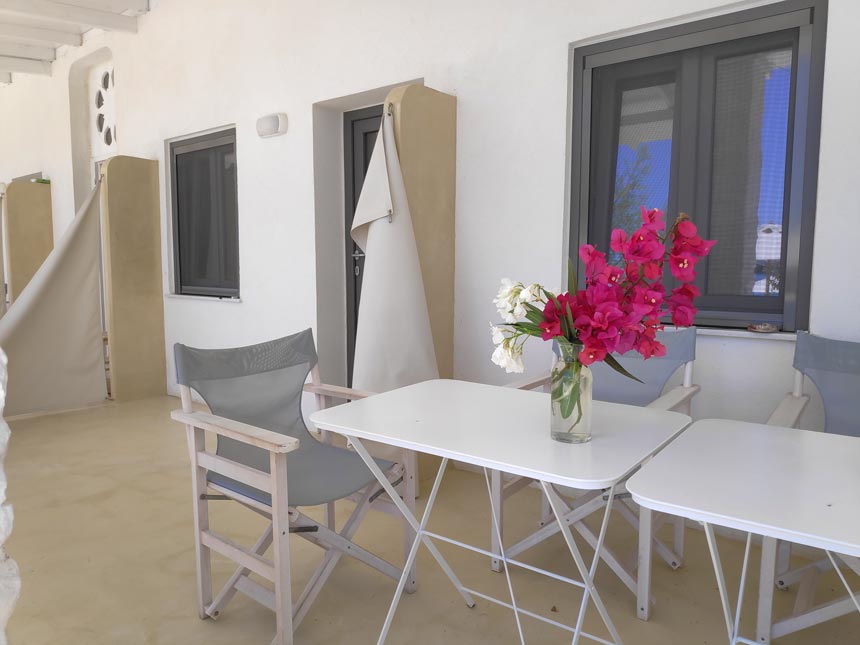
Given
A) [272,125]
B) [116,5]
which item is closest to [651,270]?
[272,125]

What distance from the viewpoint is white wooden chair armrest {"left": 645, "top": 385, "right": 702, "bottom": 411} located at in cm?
208

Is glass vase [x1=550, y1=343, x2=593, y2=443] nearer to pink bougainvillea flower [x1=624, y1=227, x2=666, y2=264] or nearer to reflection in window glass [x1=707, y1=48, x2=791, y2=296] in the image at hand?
pink bougainvillea flower [x1=624, y1=227, x2=666, y2=264]

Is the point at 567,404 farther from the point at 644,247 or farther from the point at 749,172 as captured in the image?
the point at 749,172

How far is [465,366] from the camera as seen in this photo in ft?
11.6

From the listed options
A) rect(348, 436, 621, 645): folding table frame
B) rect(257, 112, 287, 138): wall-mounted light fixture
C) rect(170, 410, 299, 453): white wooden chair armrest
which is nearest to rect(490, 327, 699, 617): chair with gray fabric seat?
rect(348, 436, 621, 645): folding table frame

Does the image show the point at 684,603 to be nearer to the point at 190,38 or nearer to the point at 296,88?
the point at 296,88

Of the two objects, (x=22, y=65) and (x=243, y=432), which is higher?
(x=22, y=65)

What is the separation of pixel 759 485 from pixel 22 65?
25.6 ft

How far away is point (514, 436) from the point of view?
1.63m

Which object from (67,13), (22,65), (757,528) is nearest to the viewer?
(757,528)

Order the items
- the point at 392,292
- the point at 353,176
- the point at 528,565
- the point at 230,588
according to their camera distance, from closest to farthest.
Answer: the point at 528,565, the point at 230,588, the point at 392,292, the point at 353,176

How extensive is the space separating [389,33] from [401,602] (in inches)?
116

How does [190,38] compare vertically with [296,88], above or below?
above

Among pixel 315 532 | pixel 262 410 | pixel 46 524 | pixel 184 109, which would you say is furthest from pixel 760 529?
pixel 184 109
